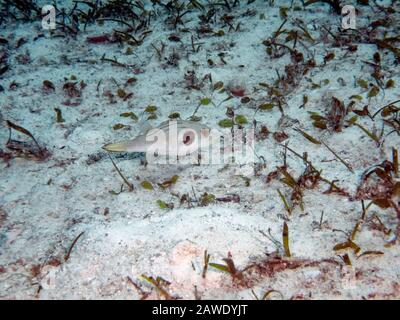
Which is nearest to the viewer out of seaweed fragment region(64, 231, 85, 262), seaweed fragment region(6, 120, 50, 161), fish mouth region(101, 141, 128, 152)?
seaweed fragment region(64, 231, 85, 262)

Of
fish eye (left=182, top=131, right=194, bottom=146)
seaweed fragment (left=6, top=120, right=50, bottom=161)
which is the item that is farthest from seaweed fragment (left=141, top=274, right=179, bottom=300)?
seaweed fragment (left=6, top=120, right=50, bottom=161)

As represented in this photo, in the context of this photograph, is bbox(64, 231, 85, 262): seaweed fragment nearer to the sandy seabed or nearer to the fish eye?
the sandy seabed

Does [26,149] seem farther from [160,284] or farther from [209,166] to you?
[160,284]

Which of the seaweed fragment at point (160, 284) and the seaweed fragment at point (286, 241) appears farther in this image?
the seaweed fragment at point (286, 241)

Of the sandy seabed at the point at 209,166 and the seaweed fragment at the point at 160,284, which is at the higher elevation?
the sandy seabed at the point at 209,166

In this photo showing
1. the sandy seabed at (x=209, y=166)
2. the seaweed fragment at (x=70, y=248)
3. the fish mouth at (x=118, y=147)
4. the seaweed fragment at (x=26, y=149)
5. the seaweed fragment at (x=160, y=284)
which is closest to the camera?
the seaweed fragment at (x=160, y=284)

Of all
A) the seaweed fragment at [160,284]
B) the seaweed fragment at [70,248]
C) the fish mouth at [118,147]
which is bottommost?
the seaweed fragment at [160,284]

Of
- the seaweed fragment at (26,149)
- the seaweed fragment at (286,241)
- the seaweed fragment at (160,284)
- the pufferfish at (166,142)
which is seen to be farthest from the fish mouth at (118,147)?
the seaweed fragment at (286,241)

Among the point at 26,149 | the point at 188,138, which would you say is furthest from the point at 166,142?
the point at 26,149

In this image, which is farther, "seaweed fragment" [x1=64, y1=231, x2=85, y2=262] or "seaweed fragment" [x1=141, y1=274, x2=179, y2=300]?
"seaweed fragment" [x1=64, y1=231, x2=85, y2=262]

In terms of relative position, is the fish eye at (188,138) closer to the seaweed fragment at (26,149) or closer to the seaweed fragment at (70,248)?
the seaweed fragment at (70,248)

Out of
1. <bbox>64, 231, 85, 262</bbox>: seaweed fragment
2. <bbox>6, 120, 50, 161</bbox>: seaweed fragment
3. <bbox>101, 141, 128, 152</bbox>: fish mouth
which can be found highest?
<bbox>6, 120, 50, 161</bbox>: seaweed fragment

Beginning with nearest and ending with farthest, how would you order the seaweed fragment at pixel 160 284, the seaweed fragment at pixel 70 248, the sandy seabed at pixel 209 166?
the seaweed fragment at pixel 160 284 < the sandy seabed at pixel 209 166 < the seaweed fragment at pixel 70 248
